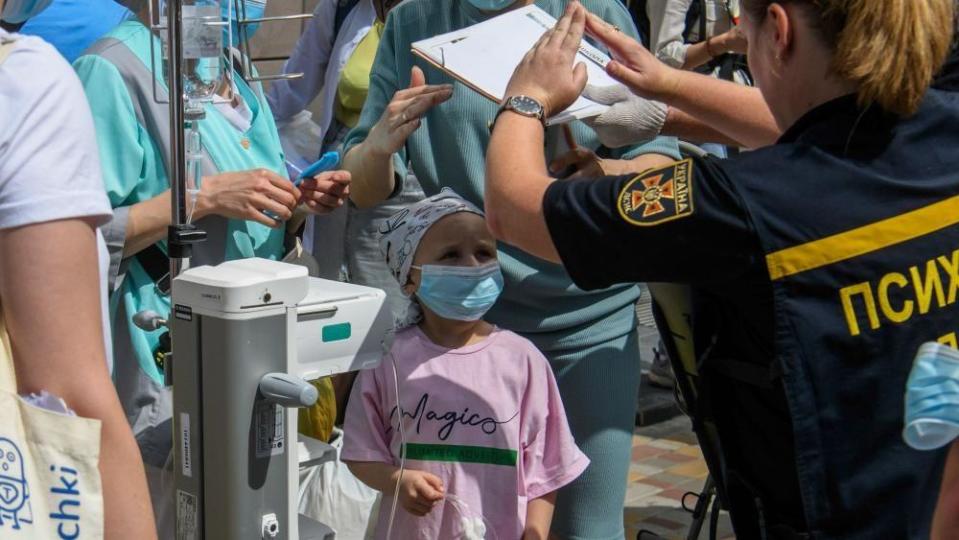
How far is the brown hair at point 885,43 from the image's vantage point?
5.81 feet

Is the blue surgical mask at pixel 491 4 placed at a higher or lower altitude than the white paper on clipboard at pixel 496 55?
higher

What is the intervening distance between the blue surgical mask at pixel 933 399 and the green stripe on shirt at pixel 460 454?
3.74 ft

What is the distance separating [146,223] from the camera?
2.70 m

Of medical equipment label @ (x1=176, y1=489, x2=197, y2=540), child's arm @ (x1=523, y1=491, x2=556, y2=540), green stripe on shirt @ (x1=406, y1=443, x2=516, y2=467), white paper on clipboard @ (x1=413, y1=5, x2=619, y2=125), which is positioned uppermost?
white paper on clipboard @ (x1=413, y1=5, x2=619, y2=125)

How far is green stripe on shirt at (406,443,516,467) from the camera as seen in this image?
277cm

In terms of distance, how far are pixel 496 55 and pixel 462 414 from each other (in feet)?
2.70

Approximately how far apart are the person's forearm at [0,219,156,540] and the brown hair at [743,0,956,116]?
43.3 inches

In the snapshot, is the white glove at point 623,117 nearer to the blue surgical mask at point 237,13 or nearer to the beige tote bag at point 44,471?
the blue surgical mask at point 237,13

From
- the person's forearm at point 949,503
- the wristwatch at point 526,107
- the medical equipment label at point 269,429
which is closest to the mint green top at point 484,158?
the wristwatch at point 526,107

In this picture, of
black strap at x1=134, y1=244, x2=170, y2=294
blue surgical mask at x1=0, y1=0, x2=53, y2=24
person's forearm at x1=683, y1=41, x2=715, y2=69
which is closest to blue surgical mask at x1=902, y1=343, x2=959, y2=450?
black strap at x1=134, y1=244, x2=170, y2=294

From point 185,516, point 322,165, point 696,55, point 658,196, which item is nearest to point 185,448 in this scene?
point 185,516

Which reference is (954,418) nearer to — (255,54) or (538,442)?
(538,442)

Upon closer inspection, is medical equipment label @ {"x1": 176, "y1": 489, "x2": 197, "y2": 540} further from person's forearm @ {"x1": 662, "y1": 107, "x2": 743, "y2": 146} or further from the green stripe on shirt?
person's forearm @ {"x1": 662, "y1": 107, "x2": 743, "y2": 146}

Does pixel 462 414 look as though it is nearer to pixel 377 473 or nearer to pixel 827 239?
pixel 377 473
